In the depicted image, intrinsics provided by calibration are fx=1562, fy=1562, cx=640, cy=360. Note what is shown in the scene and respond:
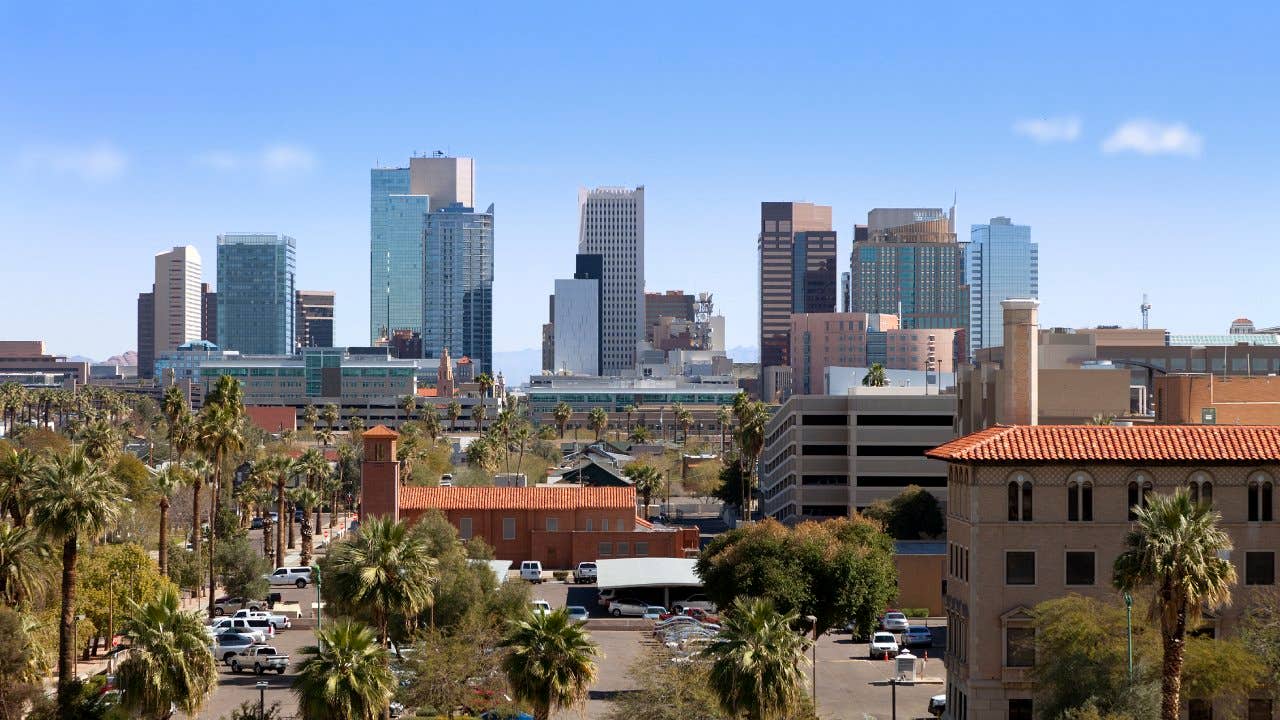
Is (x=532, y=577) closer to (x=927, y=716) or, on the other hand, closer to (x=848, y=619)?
(x=848, y=619)

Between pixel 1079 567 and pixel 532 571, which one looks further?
pixel 532 571

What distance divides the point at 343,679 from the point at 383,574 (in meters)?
11.4

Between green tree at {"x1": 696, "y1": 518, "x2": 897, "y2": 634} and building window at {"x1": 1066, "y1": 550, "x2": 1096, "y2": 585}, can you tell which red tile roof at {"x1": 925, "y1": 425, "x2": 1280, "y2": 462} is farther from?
green tree at {"x1": 696, "y1": 518, "x2": 897, "y2": 634}

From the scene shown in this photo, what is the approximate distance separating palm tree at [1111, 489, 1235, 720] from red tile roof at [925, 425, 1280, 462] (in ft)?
35.1

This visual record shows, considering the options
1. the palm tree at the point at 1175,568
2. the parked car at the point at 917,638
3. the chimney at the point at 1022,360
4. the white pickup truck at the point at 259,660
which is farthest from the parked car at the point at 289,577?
the palm tree at the point at 1175,568

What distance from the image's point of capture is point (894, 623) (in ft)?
277

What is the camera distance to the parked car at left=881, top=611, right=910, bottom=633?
84062 millimetres

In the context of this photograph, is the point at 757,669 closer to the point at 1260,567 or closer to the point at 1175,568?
the point at 1175,568

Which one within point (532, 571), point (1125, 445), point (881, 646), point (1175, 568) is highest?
point (1125, 445)

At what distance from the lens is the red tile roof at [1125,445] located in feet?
187

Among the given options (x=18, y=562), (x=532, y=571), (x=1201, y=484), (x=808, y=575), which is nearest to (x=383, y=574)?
(x=18, y=562)

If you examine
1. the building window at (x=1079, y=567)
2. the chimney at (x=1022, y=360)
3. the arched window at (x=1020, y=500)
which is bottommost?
the building window at (x=1079, y=567)

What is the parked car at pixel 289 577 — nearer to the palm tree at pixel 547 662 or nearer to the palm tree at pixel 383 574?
the palm tree at pixel 383 574

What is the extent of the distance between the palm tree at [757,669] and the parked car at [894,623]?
129ft
